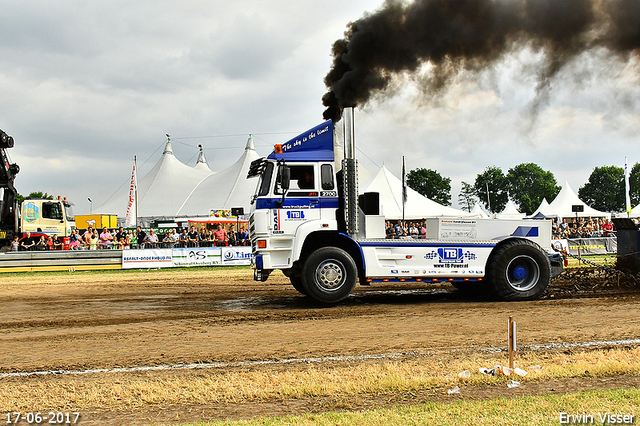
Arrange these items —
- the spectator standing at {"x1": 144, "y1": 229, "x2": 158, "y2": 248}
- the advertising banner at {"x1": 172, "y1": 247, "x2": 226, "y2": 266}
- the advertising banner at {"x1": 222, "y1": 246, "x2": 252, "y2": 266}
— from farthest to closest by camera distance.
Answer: the spectator standing at {"x1": 144, "y1": 229, "x2": 158, "y2": 248} < the advertising banner at {"x1": 222, "y1": 246, "x2": 252, "y2": 266} < the advertising banner at {"x1": 172, "y1": 247, "x2": 226, "y2": 266}

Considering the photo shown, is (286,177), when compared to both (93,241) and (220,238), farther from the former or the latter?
(93,241)

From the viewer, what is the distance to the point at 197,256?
870 inches

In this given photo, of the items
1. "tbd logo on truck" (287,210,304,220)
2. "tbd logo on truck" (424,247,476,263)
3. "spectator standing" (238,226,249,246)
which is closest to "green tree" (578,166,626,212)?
"spectator standing" (238,226,249,246)

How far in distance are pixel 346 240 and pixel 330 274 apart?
79 centimetres

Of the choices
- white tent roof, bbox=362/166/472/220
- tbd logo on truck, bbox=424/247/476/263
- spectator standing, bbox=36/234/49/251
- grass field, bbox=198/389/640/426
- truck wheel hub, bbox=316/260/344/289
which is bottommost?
grass field, bbox=198/389/640/426

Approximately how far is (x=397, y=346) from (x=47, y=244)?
2158 cm

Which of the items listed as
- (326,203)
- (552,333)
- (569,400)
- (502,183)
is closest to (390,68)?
(326,203)

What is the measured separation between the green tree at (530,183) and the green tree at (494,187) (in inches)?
59.6

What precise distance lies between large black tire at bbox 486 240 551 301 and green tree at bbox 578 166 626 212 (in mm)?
103136

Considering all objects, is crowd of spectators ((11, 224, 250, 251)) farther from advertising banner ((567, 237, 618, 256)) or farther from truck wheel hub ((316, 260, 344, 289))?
advertising banner ((567, 237, 618, 256))

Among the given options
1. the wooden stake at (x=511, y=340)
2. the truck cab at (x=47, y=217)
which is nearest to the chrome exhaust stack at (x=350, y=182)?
the wooden stake at (x=511, y=340)

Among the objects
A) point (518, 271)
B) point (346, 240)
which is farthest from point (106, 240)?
point (518, 271)

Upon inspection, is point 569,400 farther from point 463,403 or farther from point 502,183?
point 502,183

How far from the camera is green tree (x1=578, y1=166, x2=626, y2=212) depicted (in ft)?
326
